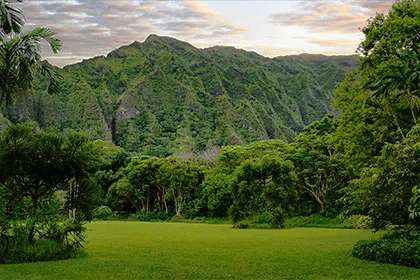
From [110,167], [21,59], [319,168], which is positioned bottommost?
[110,167]

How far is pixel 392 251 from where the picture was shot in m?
11.6

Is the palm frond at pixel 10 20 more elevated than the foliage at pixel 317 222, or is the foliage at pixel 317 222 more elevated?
the palm frond at pixel 10 20

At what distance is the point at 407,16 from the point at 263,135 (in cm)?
6233

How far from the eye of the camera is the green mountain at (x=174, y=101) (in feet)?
247

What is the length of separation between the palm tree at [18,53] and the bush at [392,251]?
33.9 feet

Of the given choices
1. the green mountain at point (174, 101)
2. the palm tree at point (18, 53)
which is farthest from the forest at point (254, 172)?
the green mountain at point (174, 101)

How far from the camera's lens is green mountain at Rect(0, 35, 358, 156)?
75.4 metres

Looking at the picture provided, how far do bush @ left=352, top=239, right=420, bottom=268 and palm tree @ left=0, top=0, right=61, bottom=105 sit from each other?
10.3 meters

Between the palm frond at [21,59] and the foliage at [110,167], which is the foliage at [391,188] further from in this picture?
the foliage at [110,167]

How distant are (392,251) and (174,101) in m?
76.8

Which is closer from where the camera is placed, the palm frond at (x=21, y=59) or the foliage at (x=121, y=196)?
the palm frond at (x=21, y=59)

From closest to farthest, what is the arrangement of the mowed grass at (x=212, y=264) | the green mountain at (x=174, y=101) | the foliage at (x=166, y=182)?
the mowed grass at (x=212, y=264) → the foliage at (x=166, y=182) → the green mountain at (x=174, y=101)

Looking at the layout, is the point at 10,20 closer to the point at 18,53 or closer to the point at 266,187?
the point at 18,53

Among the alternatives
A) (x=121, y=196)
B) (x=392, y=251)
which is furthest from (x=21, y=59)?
(x=121, y=196)
